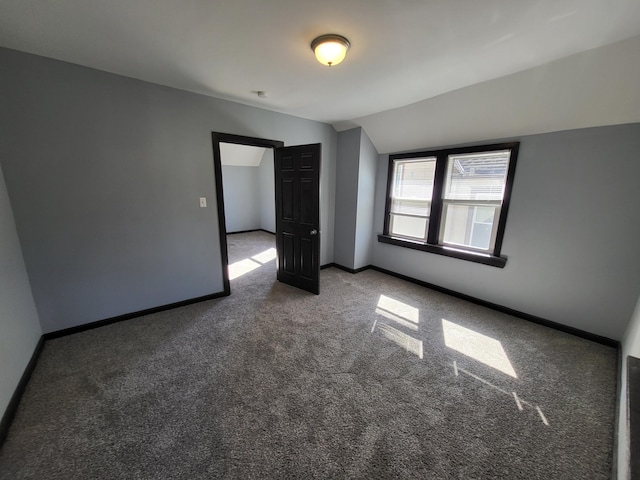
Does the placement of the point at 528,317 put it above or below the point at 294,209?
below

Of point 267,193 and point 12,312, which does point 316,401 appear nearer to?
point 12,312

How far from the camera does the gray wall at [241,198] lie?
674 centimetres

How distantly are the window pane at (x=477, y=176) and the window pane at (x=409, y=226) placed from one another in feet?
1.75

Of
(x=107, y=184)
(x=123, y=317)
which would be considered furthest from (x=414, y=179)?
(x=123, y=317)

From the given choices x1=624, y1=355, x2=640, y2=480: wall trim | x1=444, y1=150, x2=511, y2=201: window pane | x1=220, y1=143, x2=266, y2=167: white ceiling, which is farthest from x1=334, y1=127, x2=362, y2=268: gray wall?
x1=220, y1=143, x2=266, y2=167: white ceiling

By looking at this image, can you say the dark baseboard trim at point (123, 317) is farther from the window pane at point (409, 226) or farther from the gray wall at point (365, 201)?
the window pane at point (409, 226)

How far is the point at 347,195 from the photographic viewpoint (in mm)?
3973

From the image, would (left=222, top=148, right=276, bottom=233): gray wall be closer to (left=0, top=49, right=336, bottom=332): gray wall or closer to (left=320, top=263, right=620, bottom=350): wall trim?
(left=0, top=49, right=336, bottom=332): gray wall

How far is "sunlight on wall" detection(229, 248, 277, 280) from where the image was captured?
160 inches

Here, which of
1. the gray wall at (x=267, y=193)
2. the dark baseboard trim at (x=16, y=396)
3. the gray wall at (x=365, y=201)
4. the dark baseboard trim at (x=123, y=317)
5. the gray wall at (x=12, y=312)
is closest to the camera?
the dark baseboard trim at (x=16, y=396)

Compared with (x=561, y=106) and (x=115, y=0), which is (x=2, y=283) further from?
(x=561, y=106)

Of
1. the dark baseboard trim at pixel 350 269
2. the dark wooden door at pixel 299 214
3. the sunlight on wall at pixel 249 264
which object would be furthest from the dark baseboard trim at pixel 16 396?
the dark baseboard trim at pixel 350 269

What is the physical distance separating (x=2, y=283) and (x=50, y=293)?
608 millimetres

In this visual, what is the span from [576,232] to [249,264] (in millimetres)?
4453
